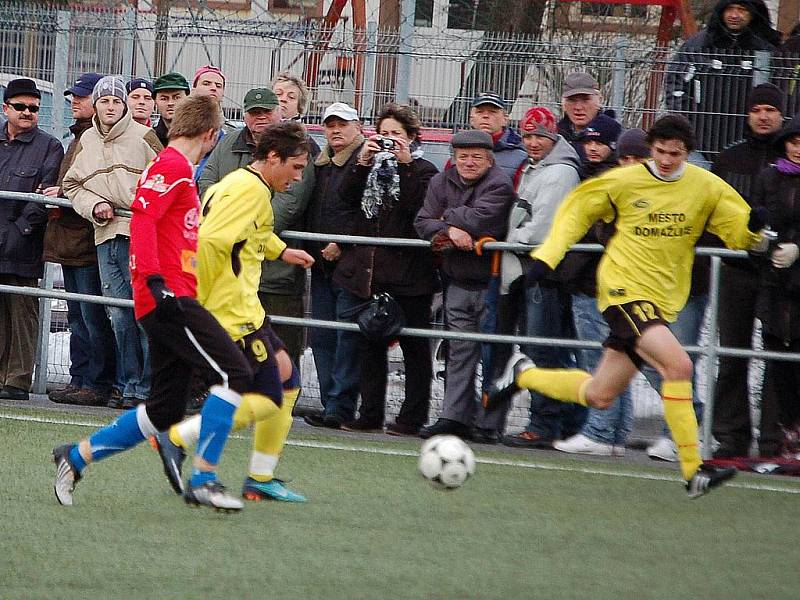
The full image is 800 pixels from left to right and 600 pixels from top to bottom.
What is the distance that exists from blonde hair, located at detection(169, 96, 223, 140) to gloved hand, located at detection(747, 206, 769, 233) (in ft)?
9.70

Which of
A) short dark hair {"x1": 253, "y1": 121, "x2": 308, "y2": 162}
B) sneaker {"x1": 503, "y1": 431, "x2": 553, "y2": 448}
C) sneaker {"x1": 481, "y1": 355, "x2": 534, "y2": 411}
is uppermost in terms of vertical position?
short dark hair {"x1": 253, "y1": 121, "x2": 308, "y2": 162}

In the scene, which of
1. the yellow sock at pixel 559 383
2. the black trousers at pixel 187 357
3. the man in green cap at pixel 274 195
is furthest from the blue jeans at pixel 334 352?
the black trousers at pixel 187 357

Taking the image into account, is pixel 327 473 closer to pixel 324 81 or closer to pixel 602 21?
pixel 324 81

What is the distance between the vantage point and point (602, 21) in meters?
20.6

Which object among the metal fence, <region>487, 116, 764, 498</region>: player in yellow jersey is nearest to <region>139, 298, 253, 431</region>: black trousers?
<region>487, 116, 764, 498</region>: player in yellow jersey

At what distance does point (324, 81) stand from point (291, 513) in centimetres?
586

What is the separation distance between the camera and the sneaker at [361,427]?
9.46 metres

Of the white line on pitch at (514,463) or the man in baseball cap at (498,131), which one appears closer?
the white line on pitch at (514,463)

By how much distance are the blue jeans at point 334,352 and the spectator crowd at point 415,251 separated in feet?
0.04

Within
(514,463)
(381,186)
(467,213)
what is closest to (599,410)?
(514,463)

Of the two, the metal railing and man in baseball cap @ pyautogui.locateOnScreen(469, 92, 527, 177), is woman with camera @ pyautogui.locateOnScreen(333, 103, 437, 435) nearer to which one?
the metal railing

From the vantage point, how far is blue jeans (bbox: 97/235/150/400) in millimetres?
9703

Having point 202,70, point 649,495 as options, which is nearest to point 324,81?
point 202,70

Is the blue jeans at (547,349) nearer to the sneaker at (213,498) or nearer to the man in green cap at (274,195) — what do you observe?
the man in green cap at (274,195)
